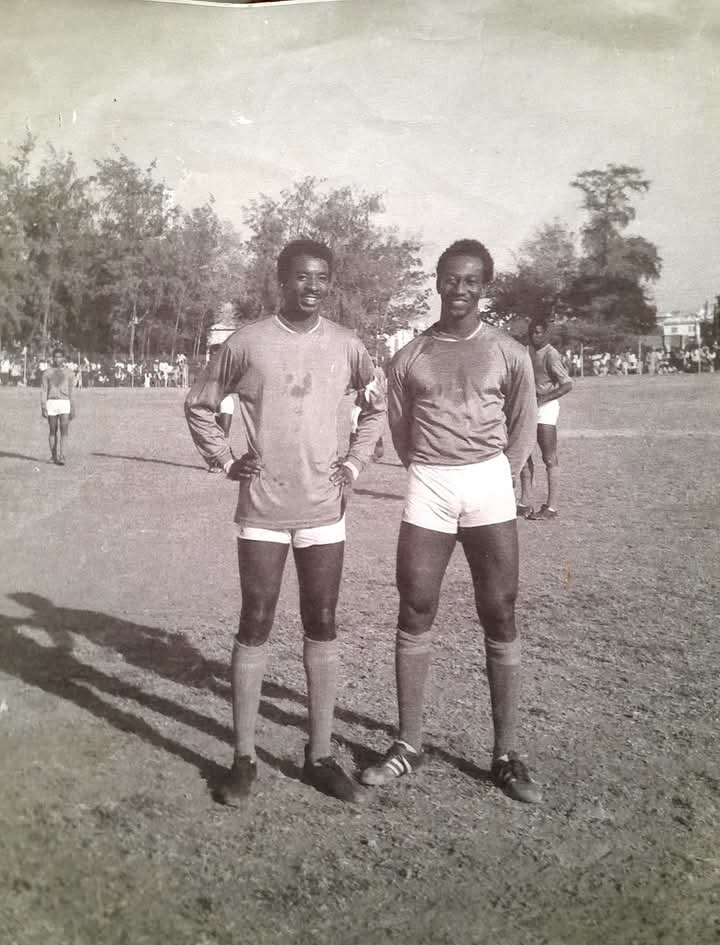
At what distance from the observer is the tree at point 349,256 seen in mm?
2367

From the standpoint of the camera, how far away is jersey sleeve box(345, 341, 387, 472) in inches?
87.5

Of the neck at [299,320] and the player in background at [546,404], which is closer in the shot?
the neck at [299,320]

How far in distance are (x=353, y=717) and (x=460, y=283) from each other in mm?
1357

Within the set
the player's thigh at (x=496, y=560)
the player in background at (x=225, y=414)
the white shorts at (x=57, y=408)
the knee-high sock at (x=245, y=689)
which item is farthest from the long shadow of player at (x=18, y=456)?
the player's thigh at (x=496, y=560)

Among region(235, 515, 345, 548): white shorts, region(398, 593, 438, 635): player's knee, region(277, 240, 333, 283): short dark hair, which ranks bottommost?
region(398, 593, 438, 635): player's knee

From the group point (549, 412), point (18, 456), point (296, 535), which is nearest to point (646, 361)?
point (549, 412)

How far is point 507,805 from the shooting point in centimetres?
208

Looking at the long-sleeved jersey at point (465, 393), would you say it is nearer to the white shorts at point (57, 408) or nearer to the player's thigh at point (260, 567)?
the player's thigh at point (260, 567)

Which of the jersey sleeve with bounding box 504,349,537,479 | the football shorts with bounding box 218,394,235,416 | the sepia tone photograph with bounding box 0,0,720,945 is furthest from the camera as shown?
the football shorts with bounding box 218,394,235,416

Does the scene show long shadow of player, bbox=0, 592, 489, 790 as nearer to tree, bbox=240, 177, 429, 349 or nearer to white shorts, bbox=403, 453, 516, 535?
white shorts, bbox=403, 453, 516, 535

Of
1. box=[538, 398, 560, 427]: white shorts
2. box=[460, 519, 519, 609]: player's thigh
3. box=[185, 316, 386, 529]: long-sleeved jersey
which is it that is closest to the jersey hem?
box=[185, 316, 386, 529]: long-sleeved jersey

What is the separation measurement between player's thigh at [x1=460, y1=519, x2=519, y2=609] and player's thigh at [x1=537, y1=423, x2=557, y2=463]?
1687mm

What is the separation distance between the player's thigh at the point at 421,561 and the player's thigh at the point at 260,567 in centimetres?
34

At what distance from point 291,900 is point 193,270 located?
186cm
